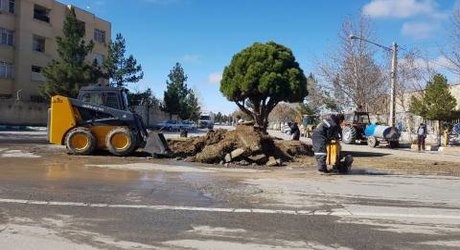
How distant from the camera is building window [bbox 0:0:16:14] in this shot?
58.9m

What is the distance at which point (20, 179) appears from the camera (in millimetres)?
12766

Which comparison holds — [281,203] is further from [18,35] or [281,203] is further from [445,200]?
[18,35]

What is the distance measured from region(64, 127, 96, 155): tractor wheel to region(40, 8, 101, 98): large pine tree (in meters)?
33.8

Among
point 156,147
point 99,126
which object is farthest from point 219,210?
point 99,126

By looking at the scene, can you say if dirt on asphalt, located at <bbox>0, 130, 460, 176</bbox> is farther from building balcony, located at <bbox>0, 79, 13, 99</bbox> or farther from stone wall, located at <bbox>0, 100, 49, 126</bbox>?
building balcony, located at <bbox>0, 79, 13, 99</bbox>

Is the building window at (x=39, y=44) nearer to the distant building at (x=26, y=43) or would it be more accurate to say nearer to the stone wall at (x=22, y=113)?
the distant building at (x=26, y=43)

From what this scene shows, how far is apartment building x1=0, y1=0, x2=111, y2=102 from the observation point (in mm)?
59906

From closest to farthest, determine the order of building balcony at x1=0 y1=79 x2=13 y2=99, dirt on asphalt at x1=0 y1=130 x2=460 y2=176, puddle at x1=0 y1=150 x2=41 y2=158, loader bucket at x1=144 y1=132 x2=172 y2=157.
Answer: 1. dirt on asphalt at x1=0 y1=130 x2=460 y2=176
2. puddle at x1=0 y1=150 x2=41 y2=158
3. loader bucket at x1=144 y1=132 x2=172 y2=157
4. building balcony at x1=0 y1=79 x2=13 y2=99

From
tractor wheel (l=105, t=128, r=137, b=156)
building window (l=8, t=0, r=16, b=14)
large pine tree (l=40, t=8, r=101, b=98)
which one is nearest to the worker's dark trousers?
tractor wheel (l=105, t=128, r=137, b=156)

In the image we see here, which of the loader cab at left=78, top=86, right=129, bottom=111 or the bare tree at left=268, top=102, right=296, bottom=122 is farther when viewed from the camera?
the bare tree at left=268, top=102, right=296, bottom=122

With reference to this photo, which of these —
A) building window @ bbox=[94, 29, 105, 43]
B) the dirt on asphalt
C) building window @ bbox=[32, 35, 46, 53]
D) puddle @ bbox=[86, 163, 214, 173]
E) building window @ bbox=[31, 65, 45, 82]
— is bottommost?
puddle @ bbox=[86, 163, 214, 173]

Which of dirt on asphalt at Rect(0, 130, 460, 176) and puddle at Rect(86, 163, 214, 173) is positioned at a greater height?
dirt on asphalt at Rect(0, 130, 460, 176)

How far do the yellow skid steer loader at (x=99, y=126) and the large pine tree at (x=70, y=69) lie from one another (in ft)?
109

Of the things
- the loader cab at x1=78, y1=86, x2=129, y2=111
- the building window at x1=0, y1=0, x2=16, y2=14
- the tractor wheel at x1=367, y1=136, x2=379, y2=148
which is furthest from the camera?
the building window at x1=0, y1=0, x2=16, y2=14
